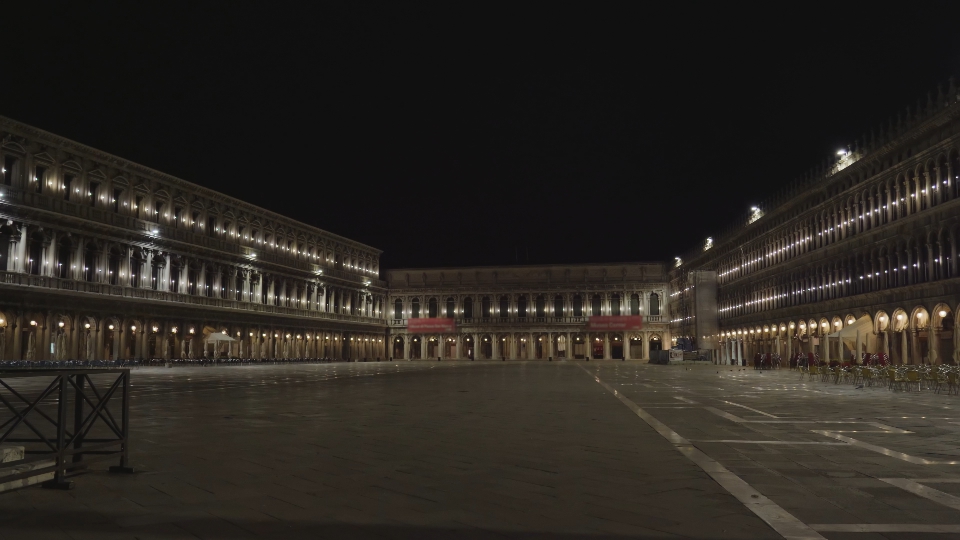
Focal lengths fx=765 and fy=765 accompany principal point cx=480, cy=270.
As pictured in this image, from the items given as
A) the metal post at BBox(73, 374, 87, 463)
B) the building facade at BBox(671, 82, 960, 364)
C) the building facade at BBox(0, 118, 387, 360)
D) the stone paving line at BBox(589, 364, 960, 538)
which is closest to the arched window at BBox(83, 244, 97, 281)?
the building facade at BBox(0, 118, 387, 360)

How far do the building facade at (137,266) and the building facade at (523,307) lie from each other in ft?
66.5

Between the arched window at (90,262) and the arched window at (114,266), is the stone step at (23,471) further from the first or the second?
the arched window at (114,266)

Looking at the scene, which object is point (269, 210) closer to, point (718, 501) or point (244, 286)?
point (244, 286)

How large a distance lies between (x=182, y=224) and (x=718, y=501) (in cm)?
5827

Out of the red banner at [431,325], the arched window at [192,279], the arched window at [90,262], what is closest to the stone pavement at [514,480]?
the arched window at [90,262]

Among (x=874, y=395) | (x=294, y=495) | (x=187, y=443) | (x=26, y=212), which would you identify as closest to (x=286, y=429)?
(x=187, y=443)

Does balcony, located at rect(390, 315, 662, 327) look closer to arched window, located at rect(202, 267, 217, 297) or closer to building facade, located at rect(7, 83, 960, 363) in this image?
building facade, located at rect(7, 83, 960, 363)

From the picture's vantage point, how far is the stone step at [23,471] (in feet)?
21.9

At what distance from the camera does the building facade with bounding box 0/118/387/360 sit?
141 feet

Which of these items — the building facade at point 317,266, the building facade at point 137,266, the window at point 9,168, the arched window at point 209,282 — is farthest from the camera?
the arched window at point 209,282

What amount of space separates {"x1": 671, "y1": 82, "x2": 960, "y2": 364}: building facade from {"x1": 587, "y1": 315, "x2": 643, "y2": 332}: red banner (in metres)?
26.2

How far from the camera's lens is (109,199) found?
5069 centimetres

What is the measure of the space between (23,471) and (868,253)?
4121 centimetres

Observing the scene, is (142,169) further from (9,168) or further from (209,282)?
(209,282)
